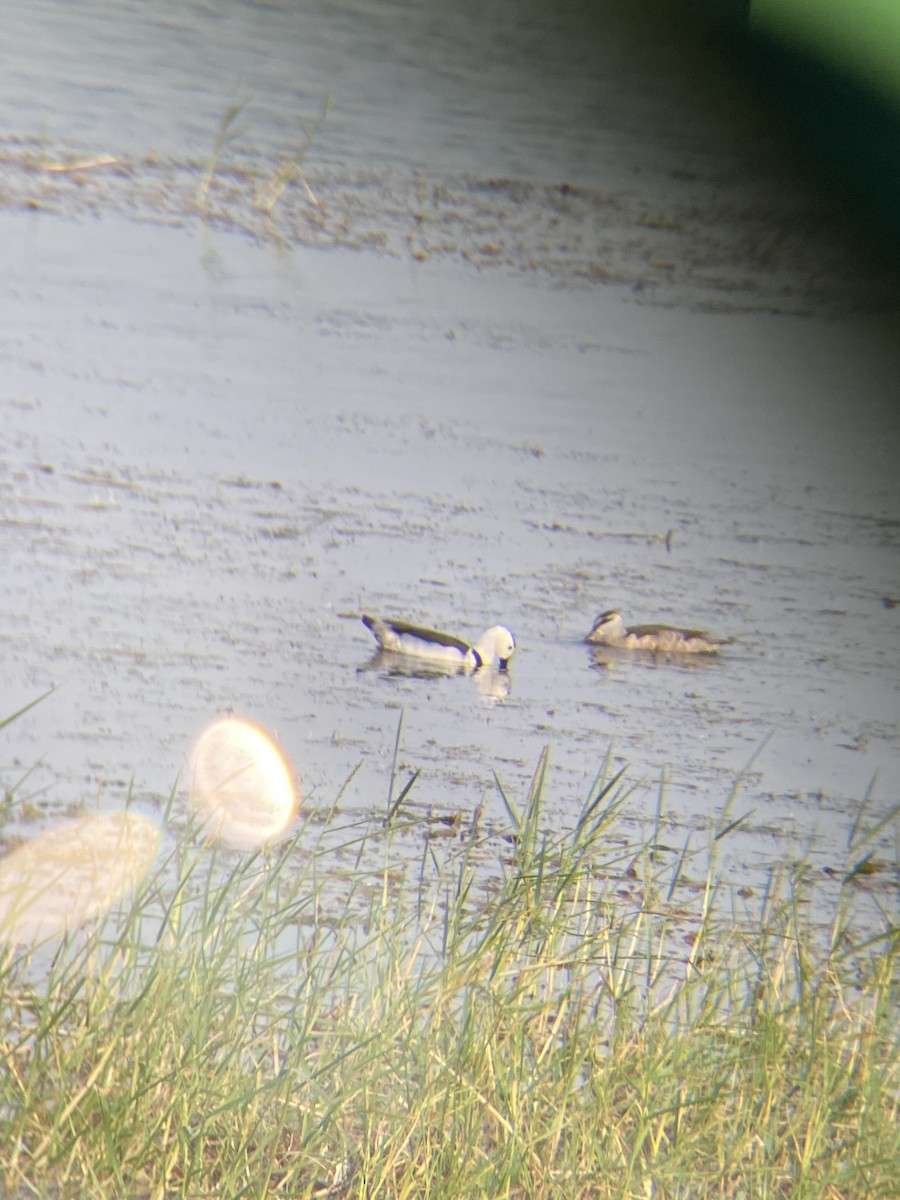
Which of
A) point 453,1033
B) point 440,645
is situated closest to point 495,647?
point 440,645

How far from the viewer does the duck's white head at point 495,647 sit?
1.10 meters

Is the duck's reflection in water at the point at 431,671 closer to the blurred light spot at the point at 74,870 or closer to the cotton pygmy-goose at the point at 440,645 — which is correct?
the cotton pygmy-goose at the point at 440,645

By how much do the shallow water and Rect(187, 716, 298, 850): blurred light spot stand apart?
0.07ft

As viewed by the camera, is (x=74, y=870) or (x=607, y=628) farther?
(x=607, y=628)

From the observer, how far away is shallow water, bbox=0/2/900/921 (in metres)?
1.00

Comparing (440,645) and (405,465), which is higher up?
(405,465)

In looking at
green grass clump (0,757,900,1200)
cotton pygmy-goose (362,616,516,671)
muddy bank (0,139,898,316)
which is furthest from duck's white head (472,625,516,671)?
muddy bank (0,139,898,316)

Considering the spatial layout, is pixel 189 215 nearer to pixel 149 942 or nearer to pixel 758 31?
pixel 149 942

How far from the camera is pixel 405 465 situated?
3.55 feet

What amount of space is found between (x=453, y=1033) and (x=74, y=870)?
1.16ft

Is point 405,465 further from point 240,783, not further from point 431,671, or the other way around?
point 240,783

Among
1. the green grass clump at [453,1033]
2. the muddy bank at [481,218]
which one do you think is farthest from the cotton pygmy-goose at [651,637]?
the muddy bank at [481,218]

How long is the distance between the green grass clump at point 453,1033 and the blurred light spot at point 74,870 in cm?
2

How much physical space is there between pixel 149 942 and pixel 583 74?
2.57 feet
